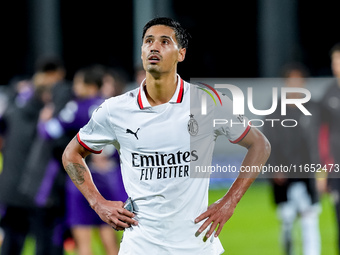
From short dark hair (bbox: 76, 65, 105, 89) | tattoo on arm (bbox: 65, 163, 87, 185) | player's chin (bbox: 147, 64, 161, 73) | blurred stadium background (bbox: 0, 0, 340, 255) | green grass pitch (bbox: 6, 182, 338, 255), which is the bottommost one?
green grass pitch (bbox: 6, 182, 338, 255)

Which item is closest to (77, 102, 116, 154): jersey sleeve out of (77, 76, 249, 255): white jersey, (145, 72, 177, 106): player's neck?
(77, 76, 249, 255): white jersey

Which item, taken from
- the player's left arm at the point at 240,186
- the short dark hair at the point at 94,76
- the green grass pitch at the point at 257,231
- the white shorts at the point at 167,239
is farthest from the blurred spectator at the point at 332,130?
the white shorts at the point at 167,239

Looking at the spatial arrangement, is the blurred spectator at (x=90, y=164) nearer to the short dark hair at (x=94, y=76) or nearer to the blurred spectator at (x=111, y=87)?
the short dark hair at (x=94, y=76)

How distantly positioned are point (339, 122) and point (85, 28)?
1905cm

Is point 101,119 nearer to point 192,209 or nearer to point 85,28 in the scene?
point 192,209

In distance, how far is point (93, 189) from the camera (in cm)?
508

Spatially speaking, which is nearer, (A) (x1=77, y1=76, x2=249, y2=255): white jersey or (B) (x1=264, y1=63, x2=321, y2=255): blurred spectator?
(A) (x1=77, y1=76, x2=249, y2=255): white jersey

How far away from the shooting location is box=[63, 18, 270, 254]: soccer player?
190 inches

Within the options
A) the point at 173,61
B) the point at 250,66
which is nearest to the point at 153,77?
the point at 173,61

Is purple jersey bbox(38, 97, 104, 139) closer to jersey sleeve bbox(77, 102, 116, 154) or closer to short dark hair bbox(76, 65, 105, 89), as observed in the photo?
short dark hair bbox(76, 65, 105, 89)

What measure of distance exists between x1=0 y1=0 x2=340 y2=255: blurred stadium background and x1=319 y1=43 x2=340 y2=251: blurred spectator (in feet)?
26.7

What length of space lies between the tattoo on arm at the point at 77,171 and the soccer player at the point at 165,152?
0.04 metres

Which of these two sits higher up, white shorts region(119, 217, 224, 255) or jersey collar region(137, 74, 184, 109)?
jersey collar region(137, 74, 184, 109)

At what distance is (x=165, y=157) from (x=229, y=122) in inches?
18.1
